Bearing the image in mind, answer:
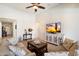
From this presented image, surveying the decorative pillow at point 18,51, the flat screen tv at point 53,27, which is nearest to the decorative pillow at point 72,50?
the flat screen tv at point 53,27

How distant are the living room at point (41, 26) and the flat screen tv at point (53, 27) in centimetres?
2

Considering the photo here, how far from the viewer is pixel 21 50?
358cm

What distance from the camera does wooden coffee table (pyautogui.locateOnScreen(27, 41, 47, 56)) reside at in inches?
141

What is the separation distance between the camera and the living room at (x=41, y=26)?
3586 mm

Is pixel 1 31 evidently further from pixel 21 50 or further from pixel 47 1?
pixel 47 1

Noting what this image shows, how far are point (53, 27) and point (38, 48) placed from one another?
0.40 m

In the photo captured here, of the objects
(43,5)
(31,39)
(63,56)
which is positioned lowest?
(63,56)

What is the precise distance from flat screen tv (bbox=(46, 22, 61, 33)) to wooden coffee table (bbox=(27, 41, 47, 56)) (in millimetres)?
241

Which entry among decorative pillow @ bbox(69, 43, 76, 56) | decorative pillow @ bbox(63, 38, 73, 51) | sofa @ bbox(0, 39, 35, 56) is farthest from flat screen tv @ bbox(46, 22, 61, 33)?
sofa @ bbox(0, 39, 35, 56)

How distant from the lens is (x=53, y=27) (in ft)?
12.0

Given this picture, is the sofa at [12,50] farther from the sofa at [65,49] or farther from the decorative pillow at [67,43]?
the decorative pillow at [67,43]

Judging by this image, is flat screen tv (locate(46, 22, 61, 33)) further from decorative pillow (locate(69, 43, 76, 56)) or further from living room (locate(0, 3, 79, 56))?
decorative pillow (locate(69, 43, 76, 56))

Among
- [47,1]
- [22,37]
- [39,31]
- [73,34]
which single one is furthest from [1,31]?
[73,34]

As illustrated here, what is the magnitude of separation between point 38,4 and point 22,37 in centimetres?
57
